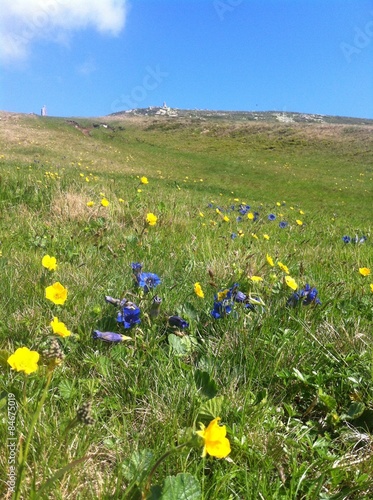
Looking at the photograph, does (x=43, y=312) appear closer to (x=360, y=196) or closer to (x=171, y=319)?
→ (x=171, y=319)

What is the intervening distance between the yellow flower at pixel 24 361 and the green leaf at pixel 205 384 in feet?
2.27

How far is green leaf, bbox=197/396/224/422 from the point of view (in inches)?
54.4

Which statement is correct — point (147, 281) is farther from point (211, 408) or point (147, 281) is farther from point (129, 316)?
point (211, 408)

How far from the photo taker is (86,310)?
2.05 metres

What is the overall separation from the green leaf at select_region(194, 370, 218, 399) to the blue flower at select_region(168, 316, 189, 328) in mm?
353

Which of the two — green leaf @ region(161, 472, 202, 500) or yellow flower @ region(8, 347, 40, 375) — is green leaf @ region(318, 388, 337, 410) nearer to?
green leaf @ region(161, 472, 202, 500)

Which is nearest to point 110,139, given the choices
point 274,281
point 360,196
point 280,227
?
point 360,196

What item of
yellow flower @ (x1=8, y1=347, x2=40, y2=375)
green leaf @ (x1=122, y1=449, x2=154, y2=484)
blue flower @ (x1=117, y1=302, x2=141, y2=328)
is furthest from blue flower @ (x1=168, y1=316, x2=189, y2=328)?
yellow flower @ (x1=8, y1=347, x2=40, y2=375)

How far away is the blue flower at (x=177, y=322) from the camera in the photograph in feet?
6.23

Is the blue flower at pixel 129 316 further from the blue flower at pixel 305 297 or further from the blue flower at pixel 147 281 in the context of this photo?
the blue flower at pixel 305 297

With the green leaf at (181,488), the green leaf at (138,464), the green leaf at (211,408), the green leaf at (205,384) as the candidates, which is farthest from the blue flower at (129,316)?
the green leaf at (181,488)

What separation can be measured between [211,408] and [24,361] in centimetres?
68

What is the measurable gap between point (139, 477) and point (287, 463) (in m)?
0.52

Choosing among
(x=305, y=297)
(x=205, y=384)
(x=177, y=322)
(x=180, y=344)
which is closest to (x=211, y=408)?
(x=205, y=384)
